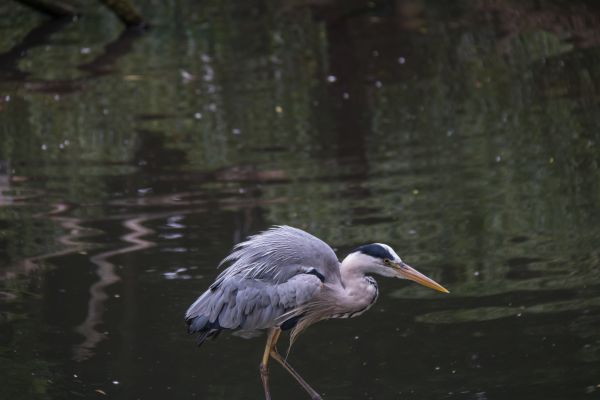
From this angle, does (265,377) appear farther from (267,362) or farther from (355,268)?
(355,268)

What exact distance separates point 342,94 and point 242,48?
8.58 ft

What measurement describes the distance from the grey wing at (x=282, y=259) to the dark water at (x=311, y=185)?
60cm

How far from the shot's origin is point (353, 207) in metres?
9.63

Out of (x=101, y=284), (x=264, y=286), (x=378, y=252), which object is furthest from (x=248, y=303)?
(x=101, y=284)

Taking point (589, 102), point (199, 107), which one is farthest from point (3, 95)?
point (589, 102)

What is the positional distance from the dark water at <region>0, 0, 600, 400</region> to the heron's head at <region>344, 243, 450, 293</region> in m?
0.52

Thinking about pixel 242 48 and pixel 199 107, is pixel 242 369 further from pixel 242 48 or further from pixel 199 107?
pixel 242 48

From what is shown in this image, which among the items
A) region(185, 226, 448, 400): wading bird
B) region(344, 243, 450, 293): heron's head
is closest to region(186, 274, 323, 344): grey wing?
region(185, 226, 448, 400): wading bird

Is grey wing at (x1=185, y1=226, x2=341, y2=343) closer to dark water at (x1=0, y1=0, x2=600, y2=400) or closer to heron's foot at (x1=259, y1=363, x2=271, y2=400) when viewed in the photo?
heron's foot at (x1=259, y1=363, x2=271, y2=400)

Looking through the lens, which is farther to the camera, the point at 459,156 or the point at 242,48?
the point at 242,48

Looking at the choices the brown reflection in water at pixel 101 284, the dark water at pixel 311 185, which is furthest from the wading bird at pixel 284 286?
the brown reflection in water at pixel 101 284

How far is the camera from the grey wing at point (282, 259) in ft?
21.5

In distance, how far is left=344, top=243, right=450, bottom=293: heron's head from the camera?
655cm

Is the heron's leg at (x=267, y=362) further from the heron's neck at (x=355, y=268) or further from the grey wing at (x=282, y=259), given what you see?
the heron's neck at (x=355, y=268)
